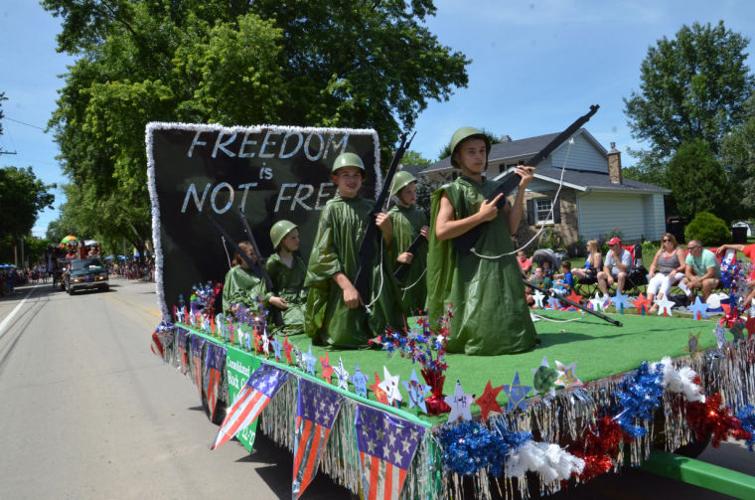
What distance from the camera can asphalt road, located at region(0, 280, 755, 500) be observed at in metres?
3.94

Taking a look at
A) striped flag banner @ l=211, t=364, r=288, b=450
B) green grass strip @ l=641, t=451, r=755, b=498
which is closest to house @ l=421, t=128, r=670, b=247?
striped flag banner @ l=211, t=364, r=288, b=450

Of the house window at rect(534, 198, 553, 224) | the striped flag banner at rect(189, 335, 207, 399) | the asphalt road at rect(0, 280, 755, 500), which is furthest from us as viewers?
the house window at rect(534, 198, 553, 224)

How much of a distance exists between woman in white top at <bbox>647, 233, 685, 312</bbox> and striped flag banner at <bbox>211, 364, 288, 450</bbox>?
633cm

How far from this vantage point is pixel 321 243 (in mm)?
4059

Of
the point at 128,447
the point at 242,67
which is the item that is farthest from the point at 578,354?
the point at 242,67

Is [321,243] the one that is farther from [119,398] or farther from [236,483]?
[119,398]

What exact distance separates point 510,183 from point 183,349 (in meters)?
3.81

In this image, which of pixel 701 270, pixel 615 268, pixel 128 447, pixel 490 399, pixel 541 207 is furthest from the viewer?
pixel 541 207

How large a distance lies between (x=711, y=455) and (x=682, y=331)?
98 centimetres

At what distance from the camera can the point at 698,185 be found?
2988cm

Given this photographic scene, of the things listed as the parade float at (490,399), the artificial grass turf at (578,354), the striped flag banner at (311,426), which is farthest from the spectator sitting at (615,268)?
the striped flag banner at (311,426)

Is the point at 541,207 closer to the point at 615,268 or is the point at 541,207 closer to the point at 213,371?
the point at 615,268

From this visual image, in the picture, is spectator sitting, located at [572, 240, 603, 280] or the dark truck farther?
the dark truck

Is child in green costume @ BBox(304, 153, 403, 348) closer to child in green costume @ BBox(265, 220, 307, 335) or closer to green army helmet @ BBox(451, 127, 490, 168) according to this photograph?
green army helmet @ BBox(451, 127, 490, 168)
